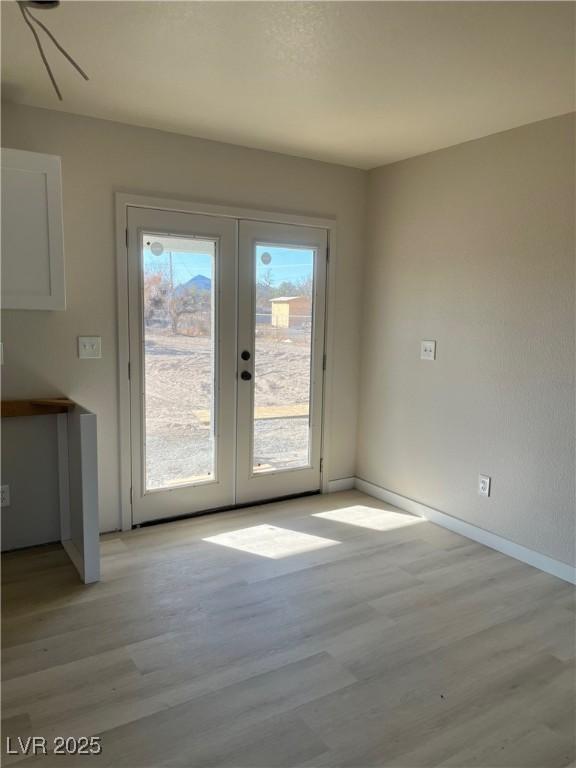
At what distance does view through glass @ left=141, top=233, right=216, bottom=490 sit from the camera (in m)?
3.34

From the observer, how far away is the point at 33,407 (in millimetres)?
2887

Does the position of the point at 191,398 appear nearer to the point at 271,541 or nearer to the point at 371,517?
the point at 271,541

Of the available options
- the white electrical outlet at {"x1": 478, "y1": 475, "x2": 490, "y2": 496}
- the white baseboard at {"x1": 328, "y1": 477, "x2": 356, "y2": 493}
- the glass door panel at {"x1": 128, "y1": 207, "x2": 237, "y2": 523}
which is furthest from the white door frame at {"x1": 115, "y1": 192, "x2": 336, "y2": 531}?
the white electrical outlet at {"x1": 478, "y1": 475, "x2": 490, "y2": 496}

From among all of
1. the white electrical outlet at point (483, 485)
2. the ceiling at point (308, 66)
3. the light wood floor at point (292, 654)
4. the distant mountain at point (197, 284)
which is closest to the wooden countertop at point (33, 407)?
the light wood floor at point (292, 654)

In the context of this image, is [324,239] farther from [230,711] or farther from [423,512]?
[230,711]

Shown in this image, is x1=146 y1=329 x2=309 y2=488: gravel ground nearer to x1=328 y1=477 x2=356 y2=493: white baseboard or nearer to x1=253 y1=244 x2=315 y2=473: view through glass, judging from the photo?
x1=253 y1=244 x2=315 y2=473: view through glass

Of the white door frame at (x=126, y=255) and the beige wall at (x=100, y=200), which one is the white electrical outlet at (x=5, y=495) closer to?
the beige wall at (x=100, y=200)

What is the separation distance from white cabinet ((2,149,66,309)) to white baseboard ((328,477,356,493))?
2.44 m

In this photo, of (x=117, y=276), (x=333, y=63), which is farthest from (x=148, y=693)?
(x=333, y=63)

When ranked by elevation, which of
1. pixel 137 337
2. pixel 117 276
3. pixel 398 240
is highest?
pixel 398 240

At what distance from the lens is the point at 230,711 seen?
6.22 ft

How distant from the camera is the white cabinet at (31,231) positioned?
2.59m

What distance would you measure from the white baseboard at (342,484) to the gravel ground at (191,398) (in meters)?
0.56

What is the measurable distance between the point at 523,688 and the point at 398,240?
2.81 m
